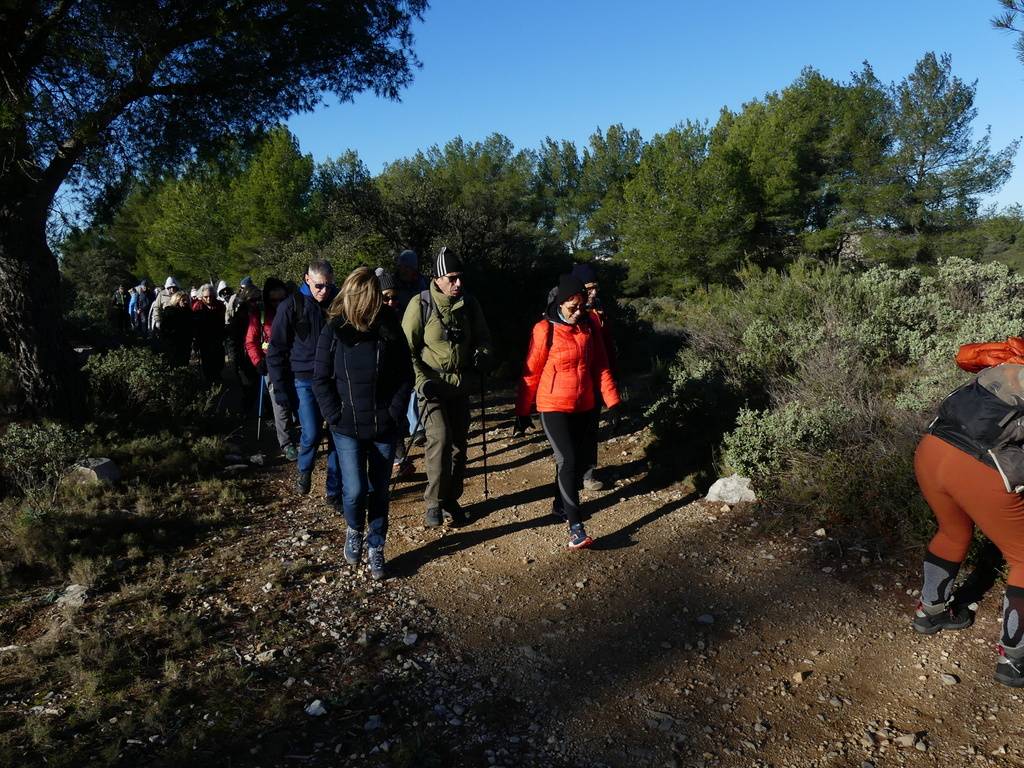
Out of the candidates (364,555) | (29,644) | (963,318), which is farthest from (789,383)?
(29,644)

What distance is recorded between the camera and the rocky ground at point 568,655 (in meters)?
2.88

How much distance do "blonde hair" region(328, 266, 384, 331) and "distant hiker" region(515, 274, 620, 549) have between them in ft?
3.76

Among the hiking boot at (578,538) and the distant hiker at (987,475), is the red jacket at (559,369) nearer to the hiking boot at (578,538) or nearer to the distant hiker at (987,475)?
the hiking boot at (578,538)

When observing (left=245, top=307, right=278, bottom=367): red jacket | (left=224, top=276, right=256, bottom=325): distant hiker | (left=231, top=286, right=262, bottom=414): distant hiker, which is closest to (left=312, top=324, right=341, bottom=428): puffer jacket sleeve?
(left=245, top=307, right=278, bottom=367): red jacket

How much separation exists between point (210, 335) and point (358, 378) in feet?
23.0

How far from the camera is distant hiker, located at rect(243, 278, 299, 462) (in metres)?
6.46

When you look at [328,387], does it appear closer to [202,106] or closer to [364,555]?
[364,555]

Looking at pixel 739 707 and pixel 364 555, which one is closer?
pixel 739 707

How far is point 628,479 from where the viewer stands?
6258mm

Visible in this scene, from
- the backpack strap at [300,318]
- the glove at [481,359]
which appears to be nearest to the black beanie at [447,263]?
the glove at [481,359]

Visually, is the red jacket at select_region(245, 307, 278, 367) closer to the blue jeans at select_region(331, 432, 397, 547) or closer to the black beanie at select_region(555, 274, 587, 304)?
the blue jeans at select_region(331, 432, 397, 547)

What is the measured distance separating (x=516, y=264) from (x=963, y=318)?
29.2 feet

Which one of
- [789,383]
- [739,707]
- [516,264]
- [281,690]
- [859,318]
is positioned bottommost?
[739,707]

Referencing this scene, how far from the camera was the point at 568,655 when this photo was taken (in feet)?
11.7
